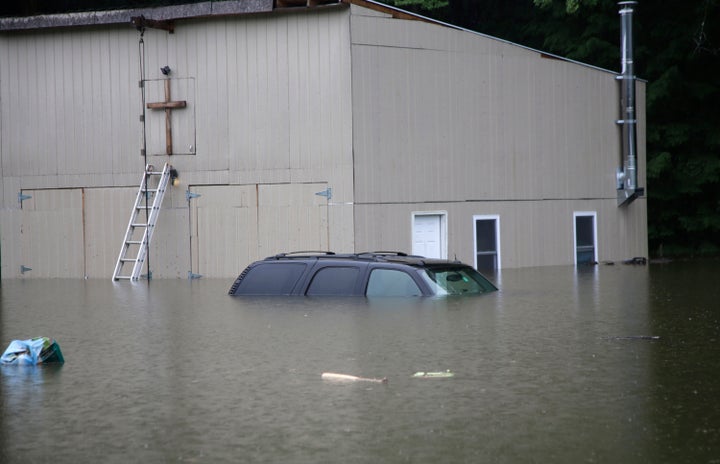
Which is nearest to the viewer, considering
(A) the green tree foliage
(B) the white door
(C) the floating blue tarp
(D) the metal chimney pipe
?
(C) the floating blue tarp

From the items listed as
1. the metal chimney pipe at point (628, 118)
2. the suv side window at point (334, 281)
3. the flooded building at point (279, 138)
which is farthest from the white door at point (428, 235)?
the suv side window at point (334, 281)

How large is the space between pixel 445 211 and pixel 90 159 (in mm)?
9521

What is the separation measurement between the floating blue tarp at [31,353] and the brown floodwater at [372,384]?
302mm

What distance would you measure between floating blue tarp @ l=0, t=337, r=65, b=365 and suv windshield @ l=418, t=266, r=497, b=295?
703 centimetres

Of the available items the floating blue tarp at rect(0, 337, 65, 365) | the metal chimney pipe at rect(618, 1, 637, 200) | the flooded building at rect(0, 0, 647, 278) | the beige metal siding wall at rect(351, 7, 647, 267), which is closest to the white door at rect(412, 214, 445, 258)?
the flooded building at rect(0, 0, 647, 278)

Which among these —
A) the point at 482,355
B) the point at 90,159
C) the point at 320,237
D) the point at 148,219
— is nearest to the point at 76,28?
the point at 90,159

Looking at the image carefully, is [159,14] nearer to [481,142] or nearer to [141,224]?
[141,224]

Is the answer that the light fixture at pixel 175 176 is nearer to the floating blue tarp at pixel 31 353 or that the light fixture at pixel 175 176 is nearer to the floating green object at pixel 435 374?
the floating blue tarp at pixel 31 353

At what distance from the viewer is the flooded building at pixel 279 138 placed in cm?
2761

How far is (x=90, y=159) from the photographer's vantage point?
98.5 ft

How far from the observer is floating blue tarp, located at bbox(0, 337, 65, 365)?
12484 mm

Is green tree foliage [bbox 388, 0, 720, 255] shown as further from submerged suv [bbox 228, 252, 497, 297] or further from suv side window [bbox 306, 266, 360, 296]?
suv side window [bbox 306, 266, 360, 296]

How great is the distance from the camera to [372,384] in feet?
35.3

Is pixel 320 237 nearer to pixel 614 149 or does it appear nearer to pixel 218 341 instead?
pixel 614 149
